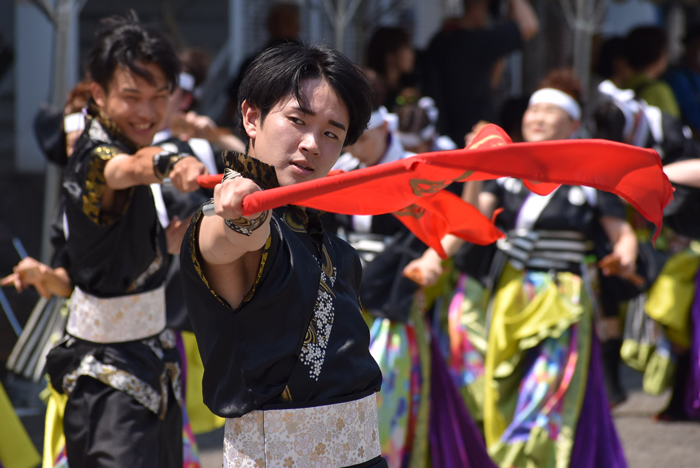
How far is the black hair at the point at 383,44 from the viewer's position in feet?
17.8

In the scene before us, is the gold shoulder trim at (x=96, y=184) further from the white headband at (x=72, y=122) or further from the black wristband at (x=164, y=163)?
the white headband at (x=72, y=122)

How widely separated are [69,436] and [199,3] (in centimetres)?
651

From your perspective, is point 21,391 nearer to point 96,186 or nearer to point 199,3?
point 96,186

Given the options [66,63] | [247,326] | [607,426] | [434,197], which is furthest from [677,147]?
[247,326]

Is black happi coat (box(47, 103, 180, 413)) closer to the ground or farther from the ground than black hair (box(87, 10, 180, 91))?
closer to the ground

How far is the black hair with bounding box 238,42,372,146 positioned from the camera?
1628 mm

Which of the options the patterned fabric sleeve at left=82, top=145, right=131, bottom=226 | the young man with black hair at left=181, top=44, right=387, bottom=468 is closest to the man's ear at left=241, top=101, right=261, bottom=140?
the young man with black hair at left=181, top=44, right=387, bottom=468

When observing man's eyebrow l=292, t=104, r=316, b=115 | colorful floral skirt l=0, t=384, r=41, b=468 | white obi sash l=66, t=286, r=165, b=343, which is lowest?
colorful floral skirt l=0, t=384, r=41, b=468

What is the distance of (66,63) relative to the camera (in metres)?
4.23

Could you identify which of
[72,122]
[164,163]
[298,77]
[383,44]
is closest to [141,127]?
[164,163]

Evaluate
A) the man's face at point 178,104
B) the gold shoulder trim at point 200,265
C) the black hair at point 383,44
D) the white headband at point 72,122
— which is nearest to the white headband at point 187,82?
the man's face at point 178,104

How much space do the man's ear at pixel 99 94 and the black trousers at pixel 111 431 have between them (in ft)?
2.54

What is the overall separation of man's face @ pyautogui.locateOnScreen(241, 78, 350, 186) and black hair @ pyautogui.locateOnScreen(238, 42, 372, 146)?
0.05 ft

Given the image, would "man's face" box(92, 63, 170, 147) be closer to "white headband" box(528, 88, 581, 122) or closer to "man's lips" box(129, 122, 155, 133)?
"man's lips" box(129, 122, 155, 133)
